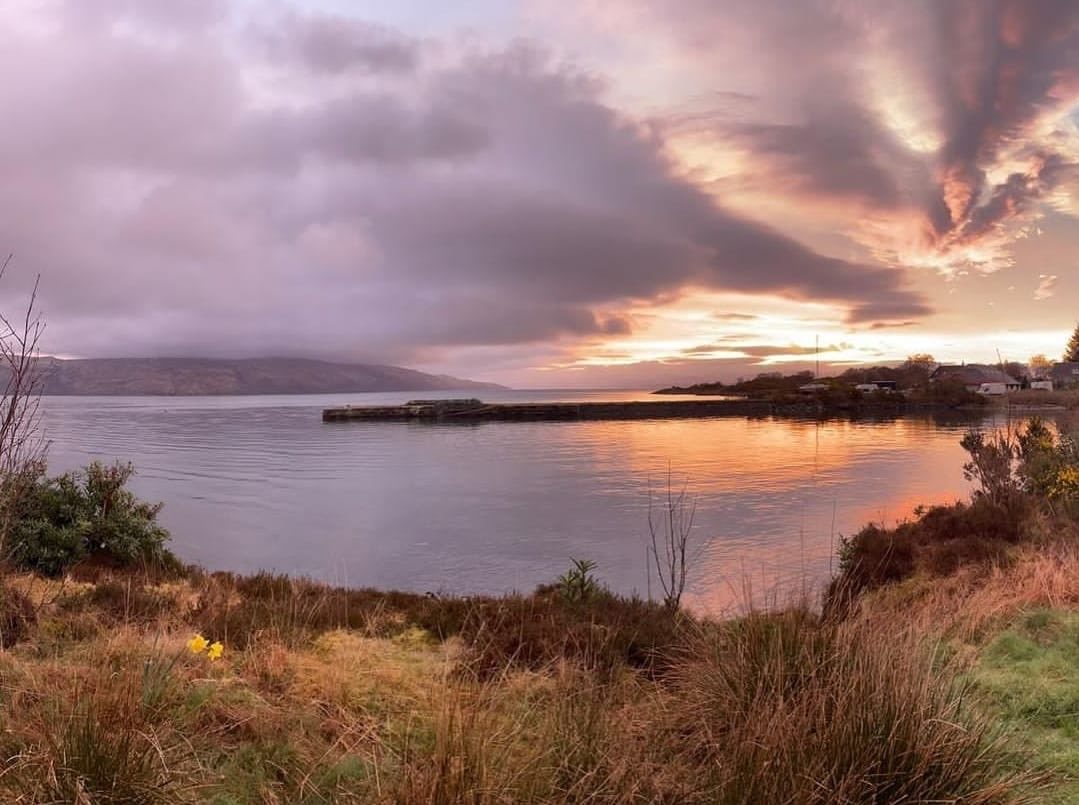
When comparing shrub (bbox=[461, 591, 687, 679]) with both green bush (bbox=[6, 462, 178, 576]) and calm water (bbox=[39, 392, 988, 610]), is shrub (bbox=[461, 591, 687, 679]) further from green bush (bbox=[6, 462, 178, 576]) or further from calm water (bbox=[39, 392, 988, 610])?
green bush (bbox=[6, 462, 178, 576])

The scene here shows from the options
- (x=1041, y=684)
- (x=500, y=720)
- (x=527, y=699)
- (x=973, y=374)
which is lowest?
(x=1041, y=684)

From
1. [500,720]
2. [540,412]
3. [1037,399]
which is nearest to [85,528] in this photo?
[500,720]

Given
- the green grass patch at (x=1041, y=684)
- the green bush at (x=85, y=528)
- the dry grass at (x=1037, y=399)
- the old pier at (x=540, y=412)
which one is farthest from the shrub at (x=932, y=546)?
the old pier at (x=540, y=412)

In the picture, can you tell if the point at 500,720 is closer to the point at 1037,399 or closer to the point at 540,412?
the point at 1037,399

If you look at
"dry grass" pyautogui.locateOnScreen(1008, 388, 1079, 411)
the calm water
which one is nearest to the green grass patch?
the calm water

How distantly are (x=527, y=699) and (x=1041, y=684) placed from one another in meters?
3.96

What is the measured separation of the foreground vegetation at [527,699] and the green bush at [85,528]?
150cm

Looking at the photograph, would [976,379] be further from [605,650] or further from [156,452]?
[605,650]

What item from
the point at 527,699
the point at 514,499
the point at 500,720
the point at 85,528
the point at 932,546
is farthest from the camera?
the point at 514,499

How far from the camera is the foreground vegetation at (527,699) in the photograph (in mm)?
2896

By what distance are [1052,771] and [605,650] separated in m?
3.29

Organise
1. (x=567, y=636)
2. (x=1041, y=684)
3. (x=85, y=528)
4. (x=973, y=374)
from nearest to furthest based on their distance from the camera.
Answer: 1. (x=1041, y=684)
2. (x=567, y=636)
3. (x=85, y=528)
4. (x=973, y=374)

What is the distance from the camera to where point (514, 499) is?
78.9 ft

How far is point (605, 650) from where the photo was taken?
5.99m
